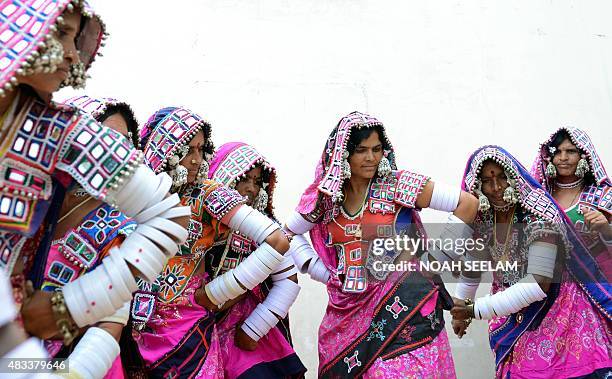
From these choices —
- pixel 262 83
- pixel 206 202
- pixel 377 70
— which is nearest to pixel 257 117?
pixel 262 83

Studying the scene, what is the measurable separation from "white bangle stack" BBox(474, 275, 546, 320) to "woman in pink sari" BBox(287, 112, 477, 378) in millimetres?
368

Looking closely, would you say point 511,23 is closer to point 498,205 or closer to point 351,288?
point 498,205

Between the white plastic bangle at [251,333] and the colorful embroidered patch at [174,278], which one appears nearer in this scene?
the colorful embroidered patch at [174,278]

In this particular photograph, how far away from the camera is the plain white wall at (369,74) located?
616 cm

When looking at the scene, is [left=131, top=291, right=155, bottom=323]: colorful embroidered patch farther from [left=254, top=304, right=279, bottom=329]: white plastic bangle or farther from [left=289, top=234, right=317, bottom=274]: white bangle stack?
[left=289, top=234, right=317, bottom=274]: white bangle stack

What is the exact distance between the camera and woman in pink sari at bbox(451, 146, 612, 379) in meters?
4.06

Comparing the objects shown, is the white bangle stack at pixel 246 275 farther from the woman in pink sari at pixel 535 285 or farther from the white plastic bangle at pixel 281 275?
the woman in pink sari at pixel 535 285

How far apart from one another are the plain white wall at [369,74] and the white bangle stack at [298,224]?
1.67 metres

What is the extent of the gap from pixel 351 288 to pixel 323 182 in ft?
2.00

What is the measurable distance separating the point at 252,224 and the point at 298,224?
78 cm

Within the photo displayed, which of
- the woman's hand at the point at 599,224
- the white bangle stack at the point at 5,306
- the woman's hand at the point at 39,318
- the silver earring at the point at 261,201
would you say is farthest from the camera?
the woman's hand at the point at 599,224

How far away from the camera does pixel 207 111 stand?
616 cm

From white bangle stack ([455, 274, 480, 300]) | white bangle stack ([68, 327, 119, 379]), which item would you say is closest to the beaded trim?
white bangle stack ([68, 327, 119, 379])

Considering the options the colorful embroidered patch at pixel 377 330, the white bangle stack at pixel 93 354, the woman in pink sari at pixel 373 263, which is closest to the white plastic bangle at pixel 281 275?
the woman in pink sari at pixel 373 263
